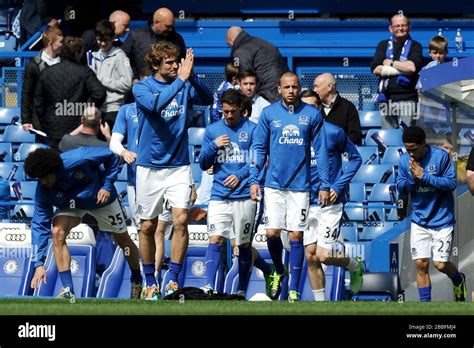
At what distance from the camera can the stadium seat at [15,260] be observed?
1620 cm

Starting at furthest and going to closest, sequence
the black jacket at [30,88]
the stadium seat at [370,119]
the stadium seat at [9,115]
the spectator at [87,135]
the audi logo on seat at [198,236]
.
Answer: the stadium seat at [9,115]
the stadium seat at [370,119]
the black jacket at [30,88]
the audi logo on seat at [198,236]
the spectator at [87,135]

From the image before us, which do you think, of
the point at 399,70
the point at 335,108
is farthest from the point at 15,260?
the point at 399,70

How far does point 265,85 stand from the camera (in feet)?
57.7

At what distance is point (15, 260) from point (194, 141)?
113 inches

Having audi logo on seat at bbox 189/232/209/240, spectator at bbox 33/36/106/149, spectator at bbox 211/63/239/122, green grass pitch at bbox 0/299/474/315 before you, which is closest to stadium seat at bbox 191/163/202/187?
spectator at bbox 211/63/239/122

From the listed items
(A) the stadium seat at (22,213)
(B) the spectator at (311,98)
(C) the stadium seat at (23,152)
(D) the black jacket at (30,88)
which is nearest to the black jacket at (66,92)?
(D) the black jacket at (30,88)

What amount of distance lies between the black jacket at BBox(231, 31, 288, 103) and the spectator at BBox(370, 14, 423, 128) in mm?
1160

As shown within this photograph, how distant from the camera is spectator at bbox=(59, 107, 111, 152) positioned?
602 inches

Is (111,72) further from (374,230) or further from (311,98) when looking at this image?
(374,230)

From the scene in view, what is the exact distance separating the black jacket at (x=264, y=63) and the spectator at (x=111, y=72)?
4.30 ft

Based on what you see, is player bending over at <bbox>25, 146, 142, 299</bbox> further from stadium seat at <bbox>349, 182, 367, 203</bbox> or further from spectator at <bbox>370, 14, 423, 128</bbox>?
spectator at <bbox>370, 14, 423, 128</bbox>

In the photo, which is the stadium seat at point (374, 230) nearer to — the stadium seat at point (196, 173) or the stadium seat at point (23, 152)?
the stadium seat at point (196, 173)

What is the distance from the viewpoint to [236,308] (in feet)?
36.3
